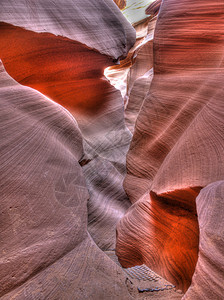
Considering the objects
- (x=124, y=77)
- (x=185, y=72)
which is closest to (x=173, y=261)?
(x=185, y=72)

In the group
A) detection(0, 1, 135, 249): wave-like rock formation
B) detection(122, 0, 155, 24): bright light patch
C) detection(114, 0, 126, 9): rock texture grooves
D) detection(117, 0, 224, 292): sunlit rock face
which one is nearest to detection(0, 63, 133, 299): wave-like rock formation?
detection(117, 0, 224, 292): sunlit rock face

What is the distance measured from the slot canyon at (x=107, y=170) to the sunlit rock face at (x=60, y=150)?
0.02m

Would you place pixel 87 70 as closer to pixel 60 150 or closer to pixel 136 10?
pixel 60 150

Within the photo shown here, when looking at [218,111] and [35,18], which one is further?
[35,18]

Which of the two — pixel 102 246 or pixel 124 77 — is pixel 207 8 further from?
pixel 124 77

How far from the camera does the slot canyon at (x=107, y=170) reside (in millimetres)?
2066

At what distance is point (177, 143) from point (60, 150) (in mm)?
1764

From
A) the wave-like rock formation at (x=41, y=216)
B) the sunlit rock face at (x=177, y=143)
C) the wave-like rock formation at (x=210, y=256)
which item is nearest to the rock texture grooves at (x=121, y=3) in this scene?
the sunlit rock face at (x=177, y=143)

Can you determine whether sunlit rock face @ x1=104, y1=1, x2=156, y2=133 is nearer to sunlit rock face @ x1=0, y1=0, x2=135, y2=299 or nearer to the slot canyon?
sunlit rock face @ x1=0, y1=0, x2=135, y2=299

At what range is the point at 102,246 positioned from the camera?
4.08m

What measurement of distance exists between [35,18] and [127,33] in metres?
2.80

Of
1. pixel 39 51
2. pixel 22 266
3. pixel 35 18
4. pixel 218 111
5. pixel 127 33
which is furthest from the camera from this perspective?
pixel 127 33

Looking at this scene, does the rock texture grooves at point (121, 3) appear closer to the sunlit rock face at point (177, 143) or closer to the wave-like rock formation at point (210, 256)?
the sunlit rock face at point (177, 143)

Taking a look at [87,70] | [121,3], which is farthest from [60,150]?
[121,3]
